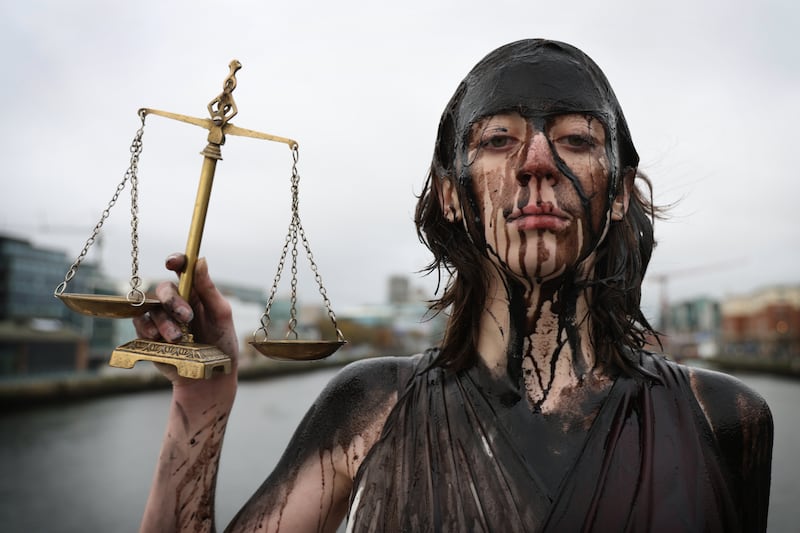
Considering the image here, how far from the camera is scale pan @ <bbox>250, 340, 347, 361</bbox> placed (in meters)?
2.09

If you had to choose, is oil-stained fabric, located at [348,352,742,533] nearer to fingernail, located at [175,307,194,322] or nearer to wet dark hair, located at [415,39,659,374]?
wet dark hair, located at [415,39,659,374]

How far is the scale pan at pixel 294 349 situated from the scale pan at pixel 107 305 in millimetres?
409

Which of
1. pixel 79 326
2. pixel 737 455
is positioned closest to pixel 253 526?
pixel 737 455

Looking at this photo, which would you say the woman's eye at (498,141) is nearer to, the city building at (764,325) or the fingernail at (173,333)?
the fingernail at (173,333)

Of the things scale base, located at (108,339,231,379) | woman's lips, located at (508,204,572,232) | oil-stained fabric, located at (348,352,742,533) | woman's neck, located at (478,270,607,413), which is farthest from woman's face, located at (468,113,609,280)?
→ scale base, located at (108,339,231,379)

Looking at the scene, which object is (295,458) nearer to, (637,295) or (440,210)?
(440,210)

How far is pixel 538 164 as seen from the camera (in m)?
1.87

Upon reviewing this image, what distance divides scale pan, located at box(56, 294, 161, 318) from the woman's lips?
1259mm

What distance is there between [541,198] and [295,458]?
133cm

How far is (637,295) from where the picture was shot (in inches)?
87.8

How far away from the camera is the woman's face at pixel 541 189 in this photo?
6.14 feet

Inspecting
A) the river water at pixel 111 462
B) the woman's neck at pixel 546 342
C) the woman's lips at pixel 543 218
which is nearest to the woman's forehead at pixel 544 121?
the woman's lips at pixel 543 218

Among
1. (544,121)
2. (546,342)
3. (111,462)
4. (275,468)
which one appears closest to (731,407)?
(546,342)

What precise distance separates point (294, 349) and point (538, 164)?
109 centimetres
